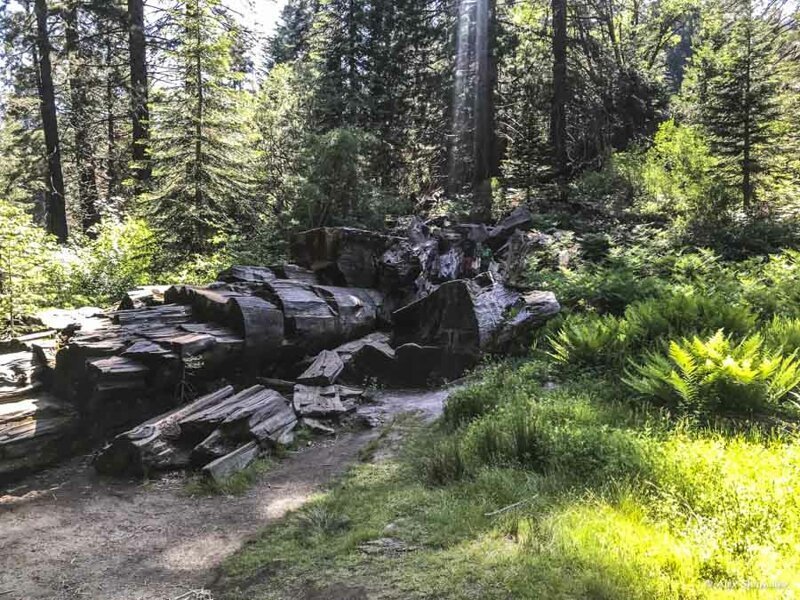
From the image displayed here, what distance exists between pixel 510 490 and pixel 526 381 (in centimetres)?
311

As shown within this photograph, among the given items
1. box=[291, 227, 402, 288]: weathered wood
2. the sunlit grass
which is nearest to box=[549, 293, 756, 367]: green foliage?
the sunlit grass

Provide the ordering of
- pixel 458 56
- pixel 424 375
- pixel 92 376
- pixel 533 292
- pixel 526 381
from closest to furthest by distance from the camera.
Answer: pixel 92 376, pixel 526 381, pixel 424 375, pixel 533 292, pixel 458 56

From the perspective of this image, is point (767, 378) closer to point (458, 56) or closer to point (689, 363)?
point (689, 363)

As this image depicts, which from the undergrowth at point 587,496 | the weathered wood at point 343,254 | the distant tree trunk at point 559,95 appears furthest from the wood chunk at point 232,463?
the distant tree trunk at point 559,95

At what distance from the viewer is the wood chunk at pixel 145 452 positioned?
19.4 feet

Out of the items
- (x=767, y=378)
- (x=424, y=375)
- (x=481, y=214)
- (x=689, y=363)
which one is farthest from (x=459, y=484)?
(x=481, y=214)

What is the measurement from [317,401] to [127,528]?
10.3ft

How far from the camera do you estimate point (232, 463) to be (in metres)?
5.95

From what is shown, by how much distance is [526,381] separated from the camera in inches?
281

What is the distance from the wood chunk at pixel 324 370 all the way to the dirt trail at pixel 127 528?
1.66 meters

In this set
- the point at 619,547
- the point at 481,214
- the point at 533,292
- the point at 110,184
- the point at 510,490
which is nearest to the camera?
the point at 619,547

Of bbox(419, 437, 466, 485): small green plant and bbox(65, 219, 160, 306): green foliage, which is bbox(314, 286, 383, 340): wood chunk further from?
bbox(65, 219, 160, 306): green foliage

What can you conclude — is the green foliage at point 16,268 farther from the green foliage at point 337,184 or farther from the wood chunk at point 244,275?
the green foliage at point 337,184

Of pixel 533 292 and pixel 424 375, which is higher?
pixel 533 292
